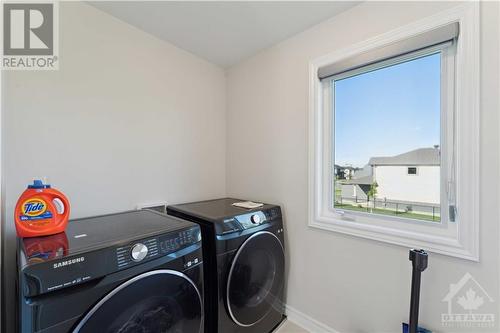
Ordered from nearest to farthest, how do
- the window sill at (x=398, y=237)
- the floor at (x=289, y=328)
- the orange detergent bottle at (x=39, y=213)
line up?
the orange detergent bottle at (x=39, y=213), the window sill at (x=398, y=237), the floor at (x=289, y=328)

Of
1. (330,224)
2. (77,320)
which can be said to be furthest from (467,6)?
(77,320)

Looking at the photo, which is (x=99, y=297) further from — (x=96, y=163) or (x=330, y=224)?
(x=330, y=224)

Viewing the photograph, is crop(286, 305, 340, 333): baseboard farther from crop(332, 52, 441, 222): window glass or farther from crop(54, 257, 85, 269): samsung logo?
crop(54, 257, 85, 269): samsung logo

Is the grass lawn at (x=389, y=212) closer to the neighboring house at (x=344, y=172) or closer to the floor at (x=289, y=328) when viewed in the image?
the neighboring house at (x=344, y=172)

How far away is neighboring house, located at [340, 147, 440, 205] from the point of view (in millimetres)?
1283

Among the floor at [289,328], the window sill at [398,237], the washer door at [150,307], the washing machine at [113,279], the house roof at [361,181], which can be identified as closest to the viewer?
the washing machine at [113,279]

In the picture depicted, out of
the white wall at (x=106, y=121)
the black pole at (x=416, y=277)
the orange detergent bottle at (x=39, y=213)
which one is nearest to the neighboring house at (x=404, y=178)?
the black pole at (x=416, y=277)

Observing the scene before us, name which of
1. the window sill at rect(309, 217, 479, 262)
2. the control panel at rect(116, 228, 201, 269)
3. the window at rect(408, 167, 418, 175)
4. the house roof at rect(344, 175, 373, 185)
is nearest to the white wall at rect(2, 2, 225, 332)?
the control panel at rect(116, 228, 201, 269)

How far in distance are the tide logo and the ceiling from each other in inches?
50.3

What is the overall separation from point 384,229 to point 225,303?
1.07 m

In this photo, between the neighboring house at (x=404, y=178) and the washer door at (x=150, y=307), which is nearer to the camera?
the washer door at (x=150, y=307)

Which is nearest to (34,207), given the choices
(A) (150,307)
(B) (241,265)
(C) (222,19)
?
(A) (150,307)

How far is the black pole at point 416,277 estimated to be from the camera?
105cm

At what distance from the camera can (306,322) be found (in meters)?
1.71
